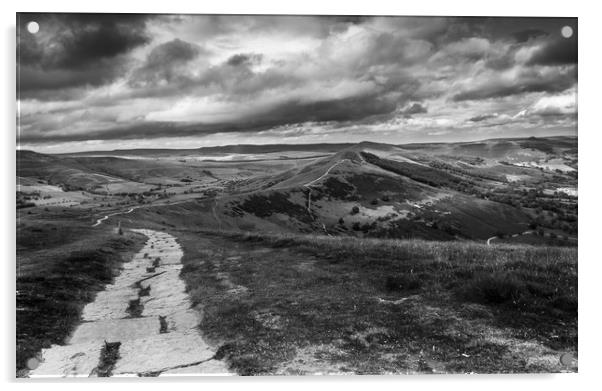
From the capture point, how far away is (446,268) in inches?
502

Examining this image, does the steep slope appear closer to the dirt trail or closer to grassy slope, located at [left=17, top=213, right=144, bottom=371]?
grassy slope, located at [left=17, top=213, right=144, bottom=371]

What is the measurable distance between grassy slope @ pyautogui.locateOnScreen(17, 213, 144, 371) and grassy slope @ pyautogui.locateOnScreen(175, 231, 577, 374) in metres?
3.55

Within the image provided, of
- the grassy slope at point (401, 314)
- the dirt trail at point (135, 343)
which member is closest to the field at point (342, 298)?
the grassy slope at point (401, 314)

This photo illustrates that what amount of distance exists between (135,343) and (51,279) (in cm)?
639

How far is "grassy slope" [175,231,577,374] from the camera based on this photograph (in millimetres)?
8648

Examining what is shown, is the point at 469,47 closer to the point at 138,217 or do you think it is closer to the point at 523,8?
the point at 523,8

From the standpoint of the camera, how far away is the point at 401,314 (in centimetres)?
1002

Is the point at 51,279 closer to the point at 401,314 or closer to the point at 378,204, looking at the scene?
the point at 401,314

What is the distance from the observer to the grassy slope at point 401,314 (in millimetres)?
8648

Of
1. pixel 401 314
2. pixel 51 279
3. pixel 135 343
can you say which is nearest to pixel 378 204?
pixel 51 279

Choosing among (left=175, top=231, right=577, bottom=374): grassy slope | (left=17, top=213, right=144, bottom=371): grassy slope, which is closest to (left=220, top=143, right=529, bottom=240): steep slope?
(left=17, top=213, right=144, bottom=371): grassy slope

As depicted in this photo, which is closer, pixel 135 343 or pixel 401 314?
pixel 401 314
